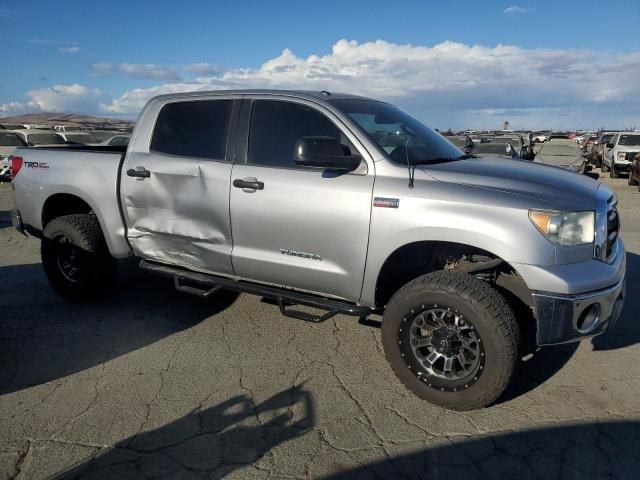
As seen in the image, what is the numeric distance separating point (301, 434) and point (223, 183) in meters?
1.96

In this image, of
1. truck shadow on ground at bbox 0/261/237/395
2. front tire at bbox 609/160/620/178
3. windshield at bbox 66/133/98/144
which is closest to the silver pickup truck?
truck shadow on ground at bbox 0/261/237/395

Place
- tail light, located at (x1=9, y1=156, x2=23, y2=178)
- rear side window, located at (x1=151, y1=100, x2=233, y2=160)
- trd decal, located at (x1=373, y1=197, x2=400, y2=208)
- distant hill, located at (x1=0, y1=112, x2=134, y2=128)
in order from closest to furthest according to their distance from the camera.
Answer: trd decal, located at (x1=373, y1=197, x2=400, y2=208) < rear side window, located at (x1=151, y1=100, x2=233, y2=160) < tail light, located at (x1=9, y1=156, x2=23, y2=178) < distant hill, located at (x1=0, y1=112, x2=134, y2=128)

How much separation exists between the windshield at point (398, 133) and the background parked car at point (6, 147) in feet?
50.2

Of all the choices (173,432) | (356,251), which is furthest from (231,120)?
(173,432)

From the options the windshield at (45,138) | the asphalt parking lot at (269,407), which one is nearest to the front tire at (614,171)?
the asphalt parking lot at (269,407)

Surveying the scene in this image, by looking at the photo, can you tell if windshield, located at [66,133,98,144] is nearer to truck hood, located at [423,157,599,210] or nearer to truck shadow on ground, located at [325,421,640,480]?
truck hood, located at [423,157,599,210]

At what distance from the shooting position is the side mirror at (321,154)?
137 inches

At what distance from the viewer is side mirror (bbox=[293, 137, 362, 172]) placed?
11.5 ft

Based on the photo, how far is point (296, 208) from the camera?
3.78 m

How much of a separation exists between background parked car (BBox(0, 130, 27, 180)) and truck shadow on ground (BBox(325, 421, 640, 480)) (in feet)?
55.2

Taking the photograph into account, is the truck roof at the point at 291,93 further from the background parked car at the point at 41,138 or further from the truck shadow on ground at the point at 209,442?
the background parked car at the point at 41,138

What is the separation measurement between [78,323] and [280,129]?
8.49 ft

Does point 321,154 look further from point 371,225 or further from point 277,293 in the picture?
point 277,293

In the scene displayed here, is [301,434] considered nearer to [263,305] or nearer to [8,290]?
[263,305]
